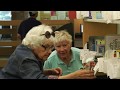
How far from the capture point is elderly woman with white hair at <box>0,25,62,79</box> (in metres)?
→ 1.46

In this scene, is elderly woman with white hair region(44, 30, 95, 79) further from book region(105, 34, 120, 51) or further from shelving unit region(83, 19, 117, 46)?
book region(105, 34, 120, 51)

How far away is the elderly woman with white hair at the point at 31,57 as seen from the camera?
4.79 feet

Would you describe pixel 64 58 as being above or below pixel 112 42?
below

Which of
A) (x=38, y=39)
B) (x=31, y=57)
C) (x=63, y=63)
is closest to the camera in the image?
(x=31, y=57)

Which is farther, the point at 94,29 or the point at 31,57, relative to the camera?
the point at 94,29

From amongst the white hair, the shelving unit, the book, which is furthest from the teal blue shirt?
the white hair

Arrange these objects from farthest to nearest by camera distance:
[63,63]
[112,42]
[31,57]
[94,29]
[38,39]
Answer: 1. [94,29]
2. [63,63]
3. [112,42]
4. [38,39]
5. [31,57]

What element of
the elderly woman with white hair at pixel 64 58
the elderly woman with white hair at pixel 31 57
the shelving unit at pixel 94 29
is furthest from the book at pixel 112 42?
the shelving unit at pixel 94 29

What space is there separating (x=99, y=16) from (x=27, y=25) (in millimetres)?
1751

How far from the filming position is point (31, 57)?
155 centimetres

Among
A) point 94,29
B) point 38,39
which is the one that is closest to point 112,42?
point 38,39

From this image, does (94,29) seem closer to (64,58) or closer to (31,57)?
(64,58)
